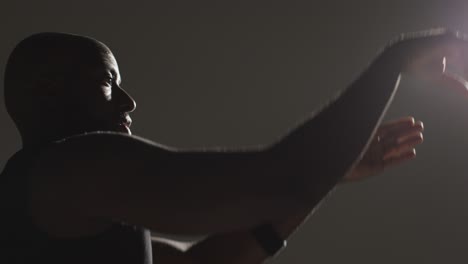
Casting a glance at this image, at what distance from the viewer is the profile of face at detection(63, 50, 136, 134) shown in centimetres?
85

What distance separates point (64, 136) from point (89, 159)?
0.51 feet

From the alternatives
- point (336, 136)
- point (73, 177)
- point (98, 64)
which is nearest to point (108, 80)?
point (98, 64)

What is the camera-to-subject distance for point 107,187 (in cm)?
69

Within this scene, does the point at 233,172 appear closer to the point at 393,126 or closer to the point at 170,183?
the point at 170,183

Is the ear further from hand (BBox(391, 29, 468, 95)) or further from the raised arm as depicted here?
hand (BBox(391, 29, 468, 95))

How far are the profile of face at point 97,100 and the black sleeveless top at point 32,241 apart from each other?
0.28 feet

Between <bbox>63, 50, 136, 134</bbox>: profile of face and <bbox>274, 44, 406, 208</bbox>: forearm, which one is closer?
<bbox>274, 44, 406, 208</bbox>: forearm

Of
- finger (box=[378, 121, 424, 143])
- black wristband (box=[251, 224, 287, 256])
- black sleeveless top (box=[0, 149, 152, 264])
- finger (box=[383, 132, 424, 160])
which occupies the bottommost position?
black sleeveless top (box=[0, 149, 152, 264])

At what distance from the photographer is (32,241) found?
77cm

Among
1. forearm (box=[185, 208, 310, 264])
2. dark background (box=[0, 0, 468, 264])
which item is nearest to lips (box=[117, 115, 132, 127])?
forearm (box=[185, 208, 310, 264])

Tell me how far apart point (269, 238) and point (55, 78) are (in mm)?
342

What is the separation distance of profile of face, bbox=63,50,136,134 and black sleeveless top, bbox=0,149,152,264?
0.28ft

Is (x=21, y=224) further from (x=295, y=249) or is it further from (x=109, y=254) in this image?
(x=295, y=249)

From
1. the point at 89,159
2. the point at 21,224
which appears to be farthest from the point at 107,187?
the point at 21,224
